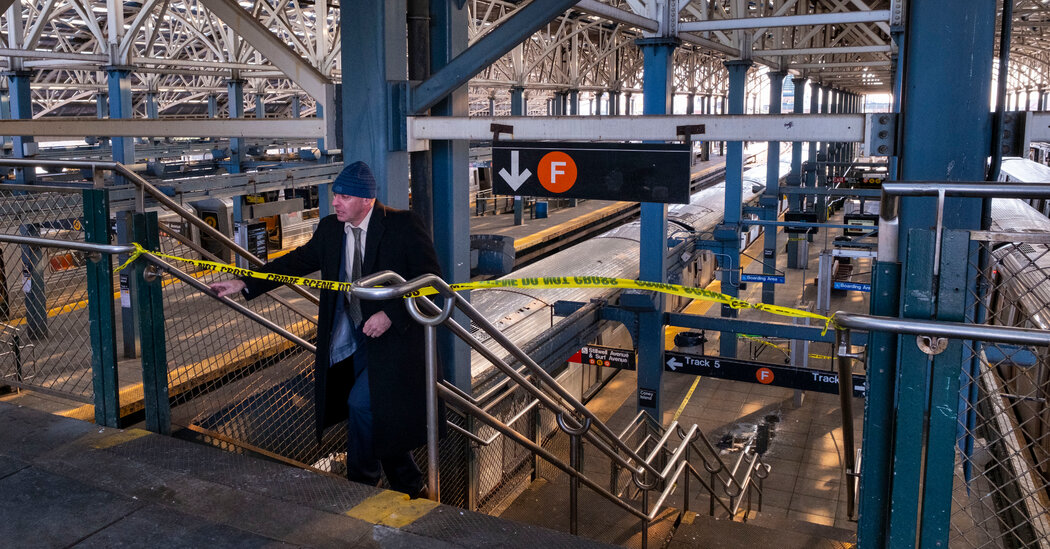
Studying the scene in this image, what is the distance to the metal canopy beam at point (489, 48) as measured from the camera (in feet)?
15.5

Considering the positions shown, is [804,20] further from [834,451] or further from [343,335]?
[343,335]

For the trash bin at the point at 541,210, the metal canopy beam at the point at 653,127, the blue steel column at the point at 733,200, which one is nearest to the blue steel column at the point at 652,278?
the blue steel column at the point at 733,200

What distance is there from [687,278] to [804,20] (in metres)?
9.38

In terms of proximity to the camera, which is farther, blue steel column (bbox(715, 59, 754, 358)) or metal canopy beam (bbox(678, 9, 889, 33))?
blue steel column (bbox(715, 59, 754, 358))

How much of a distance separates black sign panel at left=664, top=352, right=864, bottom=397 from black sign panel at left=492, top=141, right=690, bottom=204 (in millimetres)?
5405

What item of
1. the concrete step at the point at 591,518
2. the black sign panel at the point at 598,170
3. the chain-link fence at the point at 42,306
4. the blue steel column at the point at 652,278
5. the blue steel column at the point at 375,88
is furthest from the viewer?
the blue steel column at the point at 652,278

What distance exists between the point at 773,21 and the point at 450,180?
725 cm

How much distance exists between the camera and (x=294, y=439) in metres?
5.04

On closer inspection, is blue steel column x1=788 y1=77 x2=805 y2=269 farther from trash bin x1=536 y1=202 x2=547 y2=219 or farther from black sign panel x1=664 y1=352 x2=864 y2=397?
black sign panel x1=664 y1=352 x2=864 y2=397

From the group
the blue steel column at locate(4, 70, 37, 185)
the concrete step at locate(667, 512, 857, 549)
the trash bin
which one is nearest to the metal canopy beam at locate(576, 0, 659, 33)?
the concrete step at locate(667, 512, 857, 549)

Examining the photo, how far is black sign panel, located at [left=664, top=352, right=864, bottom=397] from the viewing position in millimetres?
10039

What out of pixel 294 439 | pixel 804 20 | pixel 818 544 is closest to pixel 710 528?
pixel 818 544

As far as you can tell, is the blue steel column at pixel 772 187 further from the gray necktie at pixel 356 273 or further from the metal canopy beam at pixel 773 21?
the gray necktie at pixel 356 273

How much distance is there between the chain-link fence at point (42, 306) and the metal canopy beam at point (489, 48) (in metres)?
2.06
